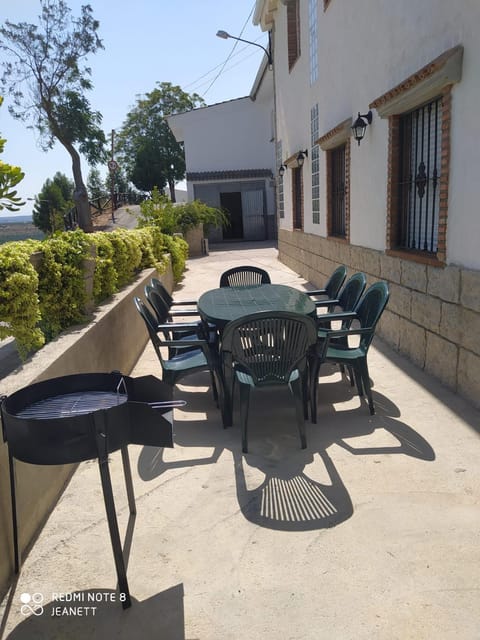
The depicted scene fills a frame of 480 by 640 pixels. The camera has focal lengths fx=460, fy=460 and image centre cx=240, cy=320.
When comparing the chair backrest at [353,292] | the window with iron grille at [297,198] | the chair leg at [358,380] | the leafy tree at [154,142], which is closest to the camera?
the chair leg at [358,380]

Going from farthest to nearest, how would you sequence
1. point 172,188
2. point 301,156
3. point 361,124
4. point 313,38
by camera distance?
point 172,188 < point 301,156 < point 313,38 < point 361,124

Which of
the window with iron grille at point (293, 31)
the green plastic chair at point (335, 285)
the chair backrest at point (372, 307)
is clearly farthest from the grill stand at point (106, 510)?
the window with iron grille at point (293, 31)

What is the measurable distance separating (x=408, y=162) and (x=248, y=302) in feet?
7.74

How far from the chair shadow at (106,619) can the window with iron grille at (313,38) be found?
855 centimetres

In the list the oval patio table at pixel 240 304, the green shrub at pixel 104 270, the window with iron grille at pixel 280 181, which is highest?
the window with iron grille at pixel 280 181

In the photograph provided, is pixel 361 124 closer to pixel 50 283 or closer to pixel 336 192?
pixel 336 192

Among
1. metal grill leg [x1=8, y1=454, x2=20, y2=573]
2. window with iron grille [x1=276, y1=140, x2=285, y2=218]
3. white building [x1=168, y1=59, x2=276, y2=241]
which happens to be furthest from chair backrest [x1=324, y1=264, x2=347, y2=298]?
white building [x1=168, y1=59, x2=276, y2=241]

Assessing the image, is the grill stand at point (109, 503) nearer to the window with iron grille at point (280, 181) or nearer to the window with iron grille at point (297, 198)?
the window with iron grille at point (297, 198)

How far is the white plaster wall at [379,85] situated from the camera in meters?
3.45

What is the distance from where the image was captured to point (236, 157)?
20.5 meters

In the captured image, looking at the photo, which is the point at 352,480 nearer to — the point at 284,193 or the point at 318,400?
the point at 318,400

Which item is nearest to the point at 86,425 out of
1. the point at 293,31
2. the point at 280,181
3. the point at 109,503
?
the point at 109,503

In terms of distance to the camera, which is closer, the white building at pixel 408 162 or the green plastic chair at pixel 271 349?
the green plastic chair at pixel 271 349

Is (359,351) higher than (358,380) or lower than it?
higher
